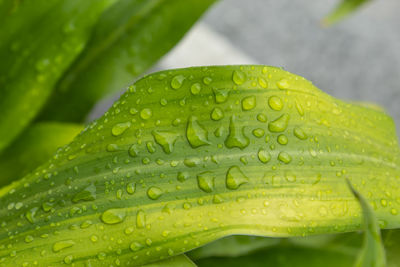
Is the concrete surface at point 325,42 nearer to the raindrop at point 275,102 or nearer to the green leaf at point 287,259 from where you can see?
the green leaf at point 287,259

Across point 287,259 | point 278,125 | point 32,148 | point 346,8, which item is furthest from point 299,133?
point 346,8

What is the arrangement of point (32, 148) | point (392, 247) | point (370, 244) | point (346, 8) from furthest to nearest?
point (346, 8)
point (32, 148)
point (392, 247)
point (370, 244)

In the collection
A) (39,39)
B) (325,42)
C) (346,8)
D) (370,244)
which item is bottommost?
(370,244)

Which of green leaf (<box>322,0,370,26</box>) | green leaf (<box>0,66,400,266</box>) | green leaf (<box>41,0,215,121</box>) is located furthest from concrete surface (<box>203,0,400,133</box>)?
green leaf (<box>0,66,400,266</box>)

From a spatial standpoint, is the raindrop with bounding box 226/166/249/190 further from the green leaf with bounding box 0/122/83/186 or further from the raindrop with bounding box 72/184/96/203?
the green leaf with bounding box 0/122/83/186

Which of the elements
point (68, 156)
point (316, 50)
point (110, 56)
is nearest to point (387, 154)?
point (68, 156)

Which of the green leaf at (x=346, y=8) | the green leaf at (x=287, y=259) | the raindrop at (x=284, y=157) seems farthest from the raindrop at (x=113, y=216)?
the green leaf at (x=346, y=8)

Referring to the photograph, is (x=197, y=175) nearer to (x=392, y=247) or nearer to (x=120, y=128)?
(x=120, y=128)

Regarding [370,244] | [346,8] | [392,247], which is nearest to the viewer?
[370,244]

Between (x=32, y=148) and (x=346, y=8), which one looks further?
(x=346, y=8)
